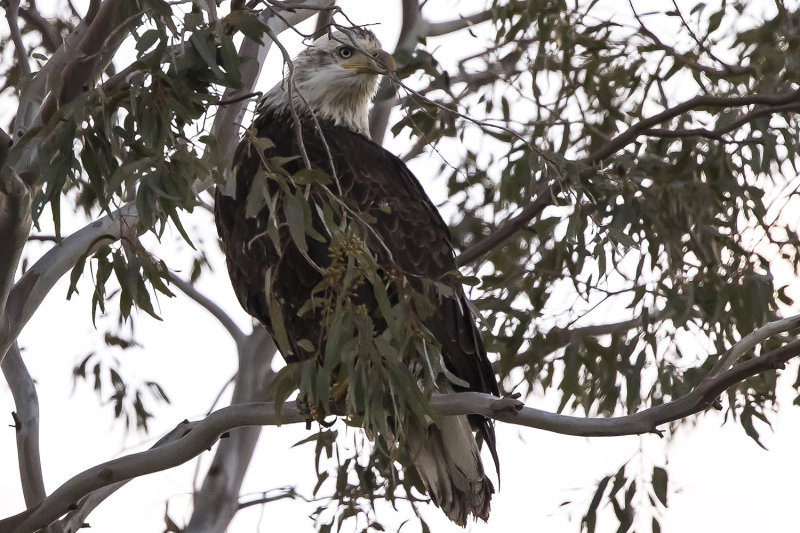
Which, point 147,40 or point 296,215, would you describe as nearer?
point 296,215

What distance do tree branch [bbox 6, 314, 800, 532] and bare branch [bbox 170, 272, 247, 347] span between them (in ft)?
6.94

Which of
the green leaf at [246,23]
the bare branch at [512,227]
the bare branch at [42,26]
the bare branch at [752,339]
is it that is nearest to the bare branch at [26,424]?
the bare branch at [42,26]

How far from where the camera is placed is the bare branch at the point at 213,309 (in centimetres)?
510

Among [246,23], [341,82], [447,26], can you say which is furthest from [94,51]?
[447,26]

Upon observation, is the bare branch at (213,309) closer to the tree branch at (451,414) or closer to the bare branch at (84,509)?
the bare branch at (84,509)

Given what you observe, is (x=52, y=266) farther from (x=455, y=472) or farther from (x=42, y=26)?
(x=455, y=472)

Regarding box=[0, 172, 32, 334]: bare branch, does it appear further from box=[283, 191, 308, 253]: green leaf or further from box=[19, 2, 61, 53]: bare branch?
box=[19, 2, 61, 53]: bare branch

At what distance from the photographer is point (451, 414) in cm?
245

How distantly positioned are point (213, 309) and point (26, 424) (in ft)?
5.01

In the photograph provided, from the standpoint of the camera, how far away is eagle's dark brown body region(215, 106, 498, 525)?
10.7 feet

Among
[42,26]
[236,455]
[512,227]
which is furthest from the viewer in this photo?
[236,455]

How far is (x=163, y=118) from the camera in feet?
7.93

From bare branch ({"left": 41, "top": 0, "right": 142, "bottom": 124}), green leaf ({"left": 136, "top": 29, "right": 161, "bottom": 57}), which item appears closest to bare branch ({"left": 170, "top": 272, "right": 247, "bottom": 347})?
bare branch ({"left": 41, "top": 0, "right": 142, "bottom": 124})

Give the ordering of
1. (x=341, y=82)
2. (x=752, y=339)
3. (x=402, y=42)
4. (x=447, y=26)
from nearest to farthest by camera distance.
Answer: (x=752, y=339), (x=341, y=82), (x=402, y=42), (x=447, y=26)
